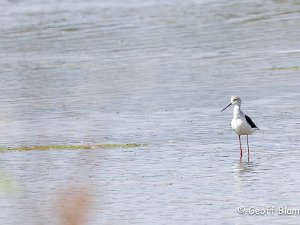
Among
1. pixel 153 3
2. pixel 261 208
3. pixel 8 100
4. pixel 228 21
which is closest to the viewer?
pixel 261 208

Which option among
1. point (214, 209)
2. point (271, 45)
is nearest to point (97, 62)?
point (271, 45)

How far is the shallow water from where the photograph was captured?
1059cm

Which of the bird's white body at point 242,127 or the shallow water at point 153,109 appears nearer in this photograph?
the shallow water at point 153,109

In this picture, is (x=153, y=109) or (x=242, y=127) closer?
(x=242, y=127)

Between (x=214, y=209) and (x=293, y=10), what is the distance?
26027 millimetres

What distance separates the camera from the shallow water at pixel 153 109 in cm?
1059

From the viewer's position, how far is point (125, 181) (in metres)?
12.2

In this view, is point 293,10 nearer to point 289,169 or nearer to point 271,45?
point 271,45

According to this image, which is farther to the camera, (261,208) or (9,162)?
(9,162)

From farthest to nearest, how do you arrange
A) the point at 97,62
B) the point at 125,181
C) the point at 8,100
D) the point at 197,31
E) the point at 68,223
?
the point at 197,31, the point at 97,62, the point at 8,100, the point at 125,181, the point at 68,223

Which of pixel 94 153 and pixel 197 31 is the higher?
pixel 94 153

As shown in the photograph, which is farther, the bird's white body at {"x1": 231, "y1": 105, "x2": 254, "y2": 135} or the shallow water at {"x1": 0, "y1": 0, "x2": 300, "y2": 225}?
the bird's white body at {"x1": 231, "y1": 105, "x2": 254, "y2": 135}

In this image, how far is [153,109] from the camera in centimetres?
1881

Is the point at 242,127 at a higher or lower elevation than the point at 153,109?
higher
